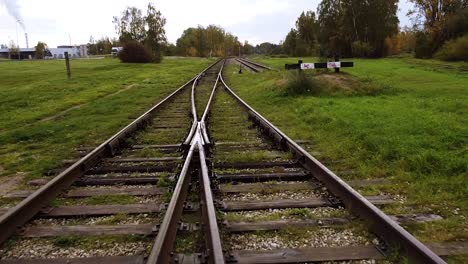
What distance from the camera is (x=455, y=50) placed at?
38312 millimetres

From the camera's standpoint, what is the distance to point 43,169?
647cm

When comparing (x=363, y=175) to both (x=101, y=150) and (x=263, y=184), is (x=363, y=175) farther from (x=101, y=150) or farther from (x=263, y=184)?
(x=101, y=150)

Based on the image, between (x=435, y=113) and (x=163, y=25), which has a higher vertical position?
(x=163, y=25)

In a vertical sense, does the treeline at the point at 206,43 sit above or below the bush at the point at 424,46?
above

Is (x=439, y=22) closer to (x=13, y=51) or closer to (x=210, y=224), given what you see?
(x=210, y=224)

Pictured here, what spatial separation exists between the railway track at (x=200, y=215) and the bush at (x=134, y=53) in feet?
146

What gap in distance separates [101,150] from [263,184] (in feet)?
9.49

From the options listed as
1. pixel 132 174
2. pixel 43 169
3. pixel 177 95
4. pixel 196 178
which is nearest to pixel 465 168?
pixel 196 178

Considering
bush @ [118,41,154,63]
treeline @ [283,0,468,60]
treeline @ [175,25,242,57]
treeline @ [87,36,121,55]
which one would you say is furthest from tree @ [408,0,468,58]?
treeline @ [87,36,121,55]

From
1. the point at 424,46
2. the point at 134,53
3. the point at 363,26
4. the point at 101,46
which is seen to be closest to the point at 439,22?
the point at 424,46

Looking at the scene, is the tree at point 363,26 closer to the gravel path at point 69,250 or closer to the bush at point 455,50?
the bush at point 455,50

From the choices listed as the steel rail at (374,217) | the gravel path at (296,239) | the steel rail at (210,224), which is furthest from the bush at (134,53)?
the gravel path at (296,239)

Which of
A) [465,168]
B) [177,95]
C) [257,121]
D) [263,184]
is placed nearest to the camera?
[263,184]

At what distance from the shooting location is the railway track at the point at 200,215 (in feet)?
11.8
